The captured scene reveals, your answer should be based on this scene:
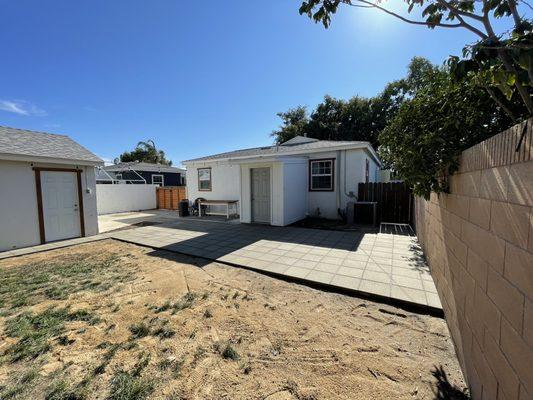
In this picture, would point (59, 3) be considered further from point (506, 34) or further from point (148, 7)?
point (506, 34)

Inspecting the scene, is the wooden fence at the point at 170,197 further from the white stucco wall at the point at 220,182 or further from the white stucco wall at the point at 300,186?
the white stucco wall at the point at 300,186

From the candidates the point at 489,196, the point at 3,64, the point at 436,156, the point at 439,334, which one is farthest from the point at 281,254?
the point at 3,64

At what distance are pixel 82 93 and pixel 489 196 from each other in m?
16.1

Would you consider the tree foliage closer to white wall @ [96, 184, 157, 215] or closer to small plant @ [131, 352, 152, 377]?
white wall @ [96, 184, 157, 215]

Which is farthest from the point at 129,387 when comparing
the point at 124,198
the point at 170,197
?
the point at 124,198

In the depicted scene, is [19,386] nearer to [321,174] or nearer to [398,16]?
[398,16]

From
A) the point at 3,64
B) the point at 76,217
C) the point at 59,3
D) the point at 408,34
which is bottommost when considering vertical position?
the point at 76,217

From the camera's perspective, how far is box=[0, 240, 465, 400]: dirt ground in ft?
6.59

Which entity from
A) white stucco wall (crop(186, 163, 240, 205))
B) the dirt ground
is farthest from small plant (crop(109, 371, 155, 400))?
white stucco wall (crop(186, 163, 240, 205))

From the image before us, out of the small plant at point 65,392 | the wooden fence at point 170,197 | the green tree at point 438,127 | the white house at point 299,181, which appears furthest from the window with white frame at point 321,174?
the small plant at point 65,392

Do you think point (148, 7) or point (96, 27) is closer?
point (148, 7)

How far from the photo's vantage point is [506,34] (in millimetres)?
1328

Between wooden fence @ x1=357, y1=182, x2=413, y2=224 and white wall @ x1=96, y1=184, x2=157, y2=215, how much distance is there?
47.7ft

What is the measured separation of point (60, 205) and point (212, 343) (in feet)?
26.7
